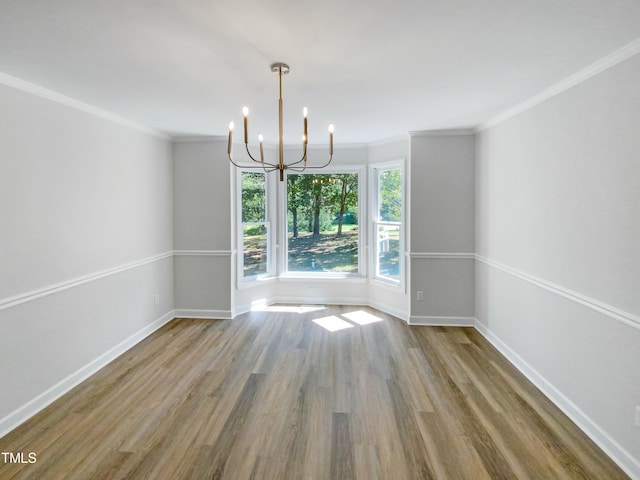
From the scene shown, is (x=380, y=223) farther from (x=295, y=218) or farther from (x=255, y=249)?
(x=255, y=249)

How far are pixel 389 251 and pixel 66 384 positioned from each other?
3.98m

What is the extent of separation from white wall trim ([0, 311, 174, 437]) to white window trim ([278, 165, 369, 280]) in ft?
6.94

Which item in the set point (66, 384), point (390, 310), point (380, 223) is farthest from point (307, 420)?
point (380, 223)

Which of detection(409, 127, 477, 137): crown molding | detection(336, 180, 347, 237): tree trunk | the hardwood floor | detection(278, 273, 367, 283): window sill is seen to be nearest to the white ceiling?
detection(409, 127, 477, 137): crown molding

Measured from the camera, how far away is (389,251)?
17.2ft

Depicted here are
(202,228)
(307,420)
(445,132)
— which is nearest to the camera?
(307,420)

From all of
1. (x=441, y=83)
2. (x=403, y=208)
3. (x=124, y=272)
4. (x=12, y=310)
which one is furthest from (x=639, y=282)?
(x=124, y=272)

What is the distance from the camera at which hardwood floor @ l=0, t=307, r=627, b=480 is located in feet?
6.97

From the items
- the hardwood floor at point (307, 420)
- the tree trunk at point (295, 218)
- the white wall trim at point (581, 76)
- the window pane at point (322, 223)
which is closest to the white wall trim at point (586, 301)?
the hardwood floor at point (307, 420)

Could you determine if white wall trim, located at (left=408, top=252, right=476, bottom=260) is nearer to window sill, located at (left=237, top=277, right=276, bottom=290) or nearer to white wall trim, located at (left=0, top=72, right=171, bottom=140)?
window sill, located at (left=237, top=277, right=276, bottom=290)

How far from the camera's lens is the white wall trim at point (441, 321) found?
4.63 meters

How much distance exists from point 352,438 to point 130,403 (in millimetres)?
1764

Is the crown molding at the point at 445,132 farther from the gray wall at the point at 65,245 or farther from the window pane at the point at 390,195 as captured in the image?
the gray wall at the point at 65,245

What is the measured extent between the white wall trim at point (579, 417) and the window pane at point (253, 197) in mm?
3627
